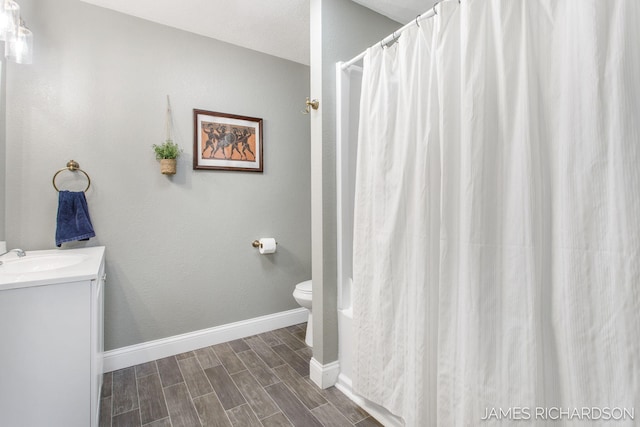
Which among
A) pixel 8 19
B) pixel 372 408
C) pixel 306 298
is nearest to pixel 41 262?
pixel 8 19

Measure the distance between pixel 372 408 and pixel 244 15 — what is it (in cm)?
268

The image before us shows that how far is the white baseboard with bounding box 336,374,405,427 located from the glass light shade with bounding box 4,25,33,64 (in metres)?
2.52

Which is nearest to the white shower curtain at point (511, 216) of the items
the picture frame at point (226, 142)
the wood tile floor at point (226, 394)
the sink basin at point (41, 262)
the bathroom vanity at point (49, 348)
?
the wood tile floor at point (226, 394)

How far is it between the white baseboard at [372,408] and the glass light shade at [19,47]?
2518mm

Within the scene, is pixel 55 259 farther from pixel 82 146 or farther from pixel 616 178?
pixel 616 178

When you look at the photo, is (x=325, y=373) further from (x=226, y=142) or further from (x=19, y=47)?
(x=19, y=47)

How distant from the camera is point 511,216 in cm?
94

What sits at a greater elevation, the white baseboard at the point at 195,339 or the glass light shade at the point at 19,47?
the glass light shade at the point at 19,47

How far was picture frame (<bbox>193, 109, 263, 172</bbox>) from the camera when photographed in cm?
229

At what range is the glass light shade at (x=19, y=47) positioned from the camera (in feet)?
4.75

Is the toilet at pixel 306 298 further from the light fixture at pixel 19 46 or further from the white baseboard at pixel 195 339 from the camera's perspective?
the light fixture at pixel 19 46

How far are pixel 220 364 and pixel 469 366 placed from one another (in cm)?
173

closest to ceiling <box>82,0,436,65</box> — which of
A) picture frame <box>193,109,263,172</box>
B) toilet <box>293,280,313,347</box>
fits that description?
picture frame <box>193,109,263,172</box>

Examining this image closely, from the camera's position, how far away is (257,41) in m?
2.38
